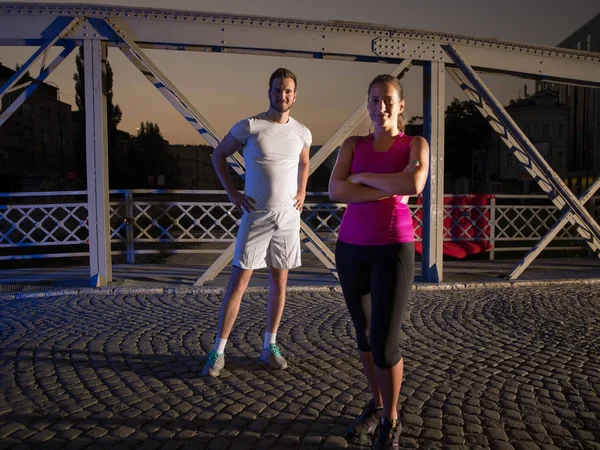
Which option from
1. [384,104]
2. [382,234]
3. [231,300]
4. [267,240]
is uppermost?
[384,104]

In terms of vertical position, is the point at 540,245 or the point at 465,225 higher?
the point at 465,225

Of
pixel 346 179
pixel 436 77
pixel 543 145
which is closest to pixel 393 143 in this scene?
pixel 346 179

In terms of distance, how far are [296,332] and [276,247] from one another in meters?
1.50

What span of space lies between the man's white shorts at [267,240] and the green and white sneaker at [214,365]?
0.73m

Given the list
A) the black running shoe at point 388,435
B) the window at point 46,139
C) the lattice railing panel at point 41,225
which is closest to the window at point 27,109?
the window at point 46,139

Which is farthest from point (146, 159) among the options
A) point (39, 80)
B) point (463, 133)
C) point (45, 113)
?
point (39, 80)

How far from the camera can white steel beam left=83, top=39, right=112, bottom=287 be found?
24.4 feet

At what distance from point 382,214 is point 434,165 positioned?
5803mm

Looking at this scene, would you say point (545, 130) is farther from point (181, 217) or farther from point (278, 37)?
point (278, 37)

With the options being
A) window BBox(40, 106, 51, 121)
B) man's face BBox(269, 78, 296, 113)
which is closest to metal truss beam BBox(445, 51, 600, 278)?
man's face BBox(269, 78, 296, 113)

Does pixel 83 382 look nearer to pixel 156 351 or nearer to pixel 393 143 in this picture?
pixel 156 351

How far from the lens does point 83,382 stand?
4.02 meters

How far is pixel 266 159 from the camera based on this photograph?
4262 mm

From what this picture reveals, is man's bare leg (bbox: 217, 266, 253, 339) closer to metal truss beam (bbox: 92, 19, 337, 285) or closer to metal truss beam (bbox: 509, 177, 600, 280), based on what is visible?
metal truss beam (bbox: 92, 19, 337, 285)
